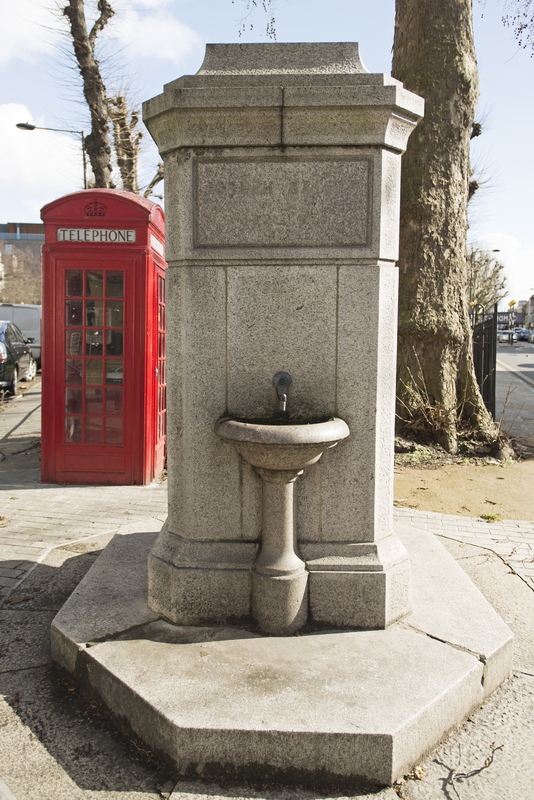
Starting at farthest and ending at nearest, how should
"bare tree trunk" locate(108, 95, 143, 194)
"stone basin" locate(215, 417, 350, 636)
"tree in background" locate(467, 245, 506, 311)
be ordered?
"tree in background" locate(467, 245, 506, 311)
"bare tree trunk" locate(108, 95, 143, 194)
"stone basin" locate(215, 417, 350, 636)

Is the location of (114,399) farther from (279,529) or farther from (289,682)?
(289,682)

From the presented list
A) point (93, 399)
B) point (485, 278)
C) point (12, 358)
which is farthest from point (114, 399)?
point (485, 278)

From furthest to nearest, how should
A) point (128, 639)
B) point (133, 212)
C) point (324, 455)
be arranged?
point (133, 212), point (324, 455), point (128, 639)

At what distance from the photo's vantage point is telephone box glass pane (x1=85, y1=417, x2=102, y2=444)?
23.1 ft

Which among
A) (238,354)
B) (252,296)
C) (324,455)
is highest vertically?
(252,296)

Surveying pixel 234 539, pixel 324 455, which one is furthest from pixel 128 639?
pixel 324 455

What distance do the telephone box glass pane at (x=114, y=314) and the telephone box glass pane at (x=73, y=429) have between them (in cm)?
106

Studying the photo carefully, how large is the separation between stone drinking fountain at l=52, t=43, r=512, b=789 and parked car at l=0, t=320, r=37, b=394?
13165 millimetres

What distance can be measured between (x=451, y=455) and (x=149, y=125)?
6748 mm

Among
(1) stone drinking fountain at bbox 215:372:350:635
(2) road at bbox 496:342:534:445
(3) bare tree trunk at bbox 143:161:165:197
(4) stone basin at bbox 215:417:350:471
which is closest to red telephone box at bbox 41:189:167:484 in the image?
(1) stone drinking fountain at bbox 215:372:350:635

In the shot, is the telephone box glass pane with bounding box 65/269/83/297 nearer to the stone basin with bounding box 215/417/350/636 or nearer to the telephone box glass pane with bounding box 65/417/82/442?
the telephone box glass pane with bounding box 65/417/82/442

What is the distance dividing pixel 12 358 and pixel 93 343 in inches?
404

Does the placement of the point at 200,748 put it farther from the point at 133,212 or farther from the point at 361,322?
the point at 133,212

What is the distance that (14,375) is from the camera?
16062 millimetres
